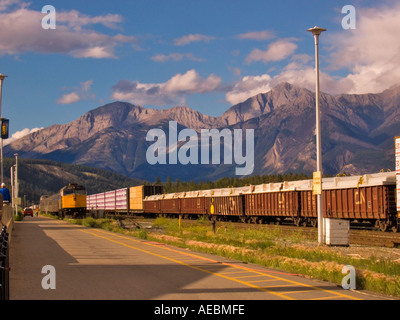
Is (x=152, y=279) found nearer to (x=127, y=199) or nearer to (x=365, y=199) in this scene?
(x=365, y=199)

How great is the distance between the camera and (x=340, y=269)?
13852 mm

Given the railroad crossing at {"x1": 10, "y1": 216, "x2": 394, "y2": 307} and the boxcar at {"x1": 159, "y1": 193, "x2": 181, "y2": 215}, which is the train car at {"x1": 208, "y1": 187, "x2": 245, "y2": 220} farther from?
the railroad crossing at {"x1": 10, "y1": 216, "x2": 394, "y2": 307}

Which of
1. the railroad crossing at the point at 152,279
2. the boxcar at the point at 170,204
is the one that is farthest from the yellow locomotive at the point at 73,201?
the railroad crossing at the point at 152,279

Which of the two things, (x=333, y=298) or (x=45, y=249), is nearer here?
(x=333, y=298)

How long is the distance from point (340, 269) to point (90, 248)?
36.7ft

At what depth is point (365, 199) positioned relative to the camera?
30.1 meters

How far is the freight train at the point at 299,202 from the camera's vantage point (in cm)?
2884

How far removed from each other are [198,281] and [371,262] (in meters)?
6.64

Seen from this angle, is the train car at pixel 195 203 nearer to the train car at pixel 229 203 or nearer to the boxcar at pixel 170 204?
the train car at pixel 229 203
